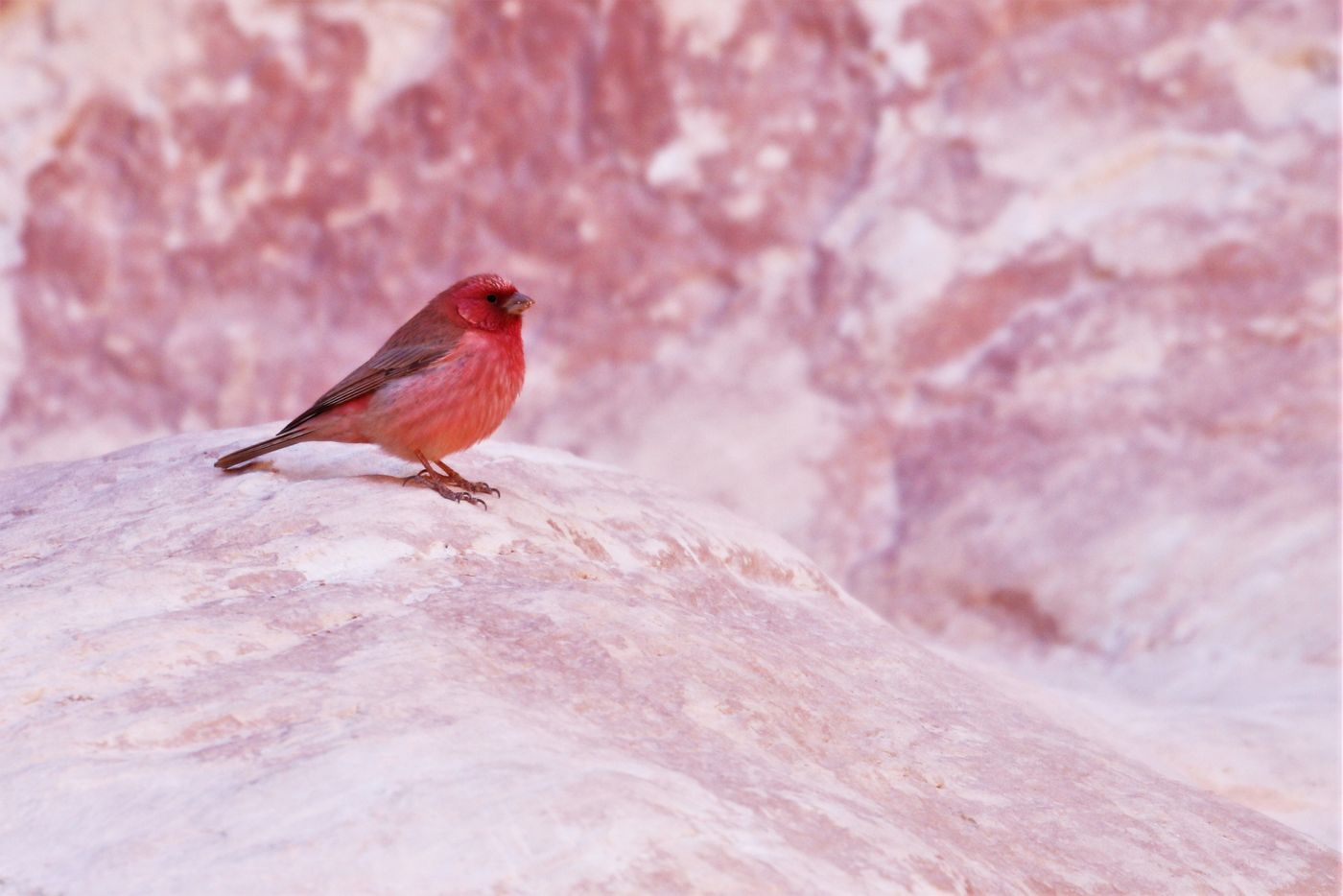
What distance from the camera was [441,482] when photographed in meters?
3.06

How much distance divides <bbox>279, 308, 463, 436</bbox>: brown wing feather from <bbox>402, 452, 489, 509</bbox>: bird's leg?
0.56 ft

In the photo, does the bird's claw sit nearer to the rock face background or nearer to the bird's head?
the bird's head

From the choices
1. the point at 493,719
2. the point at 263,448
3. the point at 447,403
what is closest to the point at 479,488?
the point at 447,403

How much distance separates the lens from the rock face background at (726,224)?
216 inches

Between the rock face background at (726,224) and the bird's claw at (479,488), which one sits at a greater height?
the rock face background at (726,224)

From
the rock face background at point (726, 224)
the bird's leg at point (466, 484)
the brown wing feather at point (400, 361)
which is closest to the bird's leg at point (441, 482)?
the bird's leg at point (466, 484)

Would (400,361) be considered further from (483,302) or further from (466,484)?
(466,484)

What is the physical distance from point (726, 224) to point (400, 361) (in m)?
2.90

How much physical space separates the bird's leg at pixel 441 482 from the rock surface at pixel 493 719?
0.15ft

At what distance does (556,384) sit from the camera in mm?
5875

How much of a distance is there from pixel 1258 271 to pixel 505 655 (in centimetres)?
389

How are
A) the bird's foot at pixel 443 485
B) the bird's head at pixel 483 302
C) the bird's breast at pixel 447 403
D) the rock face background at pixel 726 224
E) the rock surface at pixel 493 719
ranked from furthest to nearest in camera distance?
the rock face background at pixel 726 224 < the bird's head at pixel 483 302 < the bird's breast at pixel 447 403 < the bird's foot at pixel 443 485 < the rock surface at pixel 493 719

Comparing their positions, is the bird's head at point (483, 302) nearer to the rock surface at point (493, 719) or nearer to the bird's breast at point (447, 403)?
the bird's breast at point (447, 403)

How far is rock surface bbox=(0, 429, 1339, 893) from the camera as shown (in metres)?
1.83
